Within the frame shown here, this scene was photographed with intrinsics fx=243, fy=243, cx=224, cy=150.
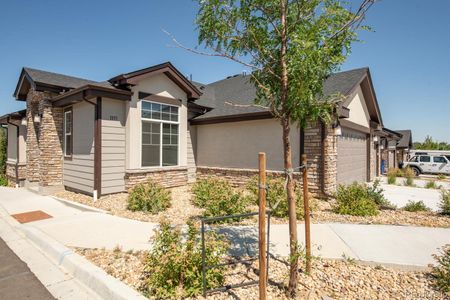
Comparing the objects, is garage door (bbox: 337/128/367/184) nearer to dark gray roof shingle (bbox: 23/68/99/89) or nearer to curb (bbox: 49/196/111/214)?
curb (bbox: 49/196/111/214)

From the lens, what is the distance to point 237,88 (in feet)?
45.9

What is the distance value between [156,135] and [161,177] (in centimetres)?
170

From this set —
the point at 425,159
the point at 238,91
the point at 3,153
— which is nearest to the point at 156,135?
the point at 238,91

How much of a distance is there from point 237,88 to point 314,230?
10269mm

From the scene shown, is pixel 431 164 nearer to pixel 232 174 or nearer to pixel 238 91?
pixel 238 91

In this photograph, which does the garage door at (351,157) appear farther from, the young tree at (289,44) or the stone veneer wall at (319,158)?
the young tree at (289,44)

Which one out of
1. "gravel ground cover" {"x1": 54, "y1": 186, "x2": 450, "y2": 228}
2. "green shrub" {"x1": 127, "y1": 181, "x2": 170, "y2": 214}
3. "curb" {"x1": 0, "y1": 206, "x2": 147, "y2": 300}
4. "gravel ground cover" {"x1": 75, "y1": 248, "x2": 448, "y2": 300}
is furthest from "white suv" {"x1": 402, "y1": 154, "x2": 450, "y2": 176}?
"curb" {"x1": 0, "y1": 206, "x2": 147, "y2": 300}

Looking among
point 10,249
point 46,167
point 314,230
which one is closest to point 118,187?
point 46,167

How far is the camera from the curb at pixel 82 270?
3014mm

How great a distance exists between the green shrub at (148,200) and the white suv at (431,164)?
22.0 metres

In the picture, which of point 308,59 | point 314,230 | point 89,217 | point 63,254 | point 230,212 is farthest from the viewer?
point 89,217

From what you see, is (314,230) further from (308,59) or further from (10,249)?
(10,249)

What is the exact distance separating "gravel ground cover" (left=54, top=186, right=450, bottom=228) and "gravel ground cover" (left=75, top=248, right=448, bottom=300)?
2126 millimetres

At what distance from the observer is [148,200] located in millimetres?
6969
